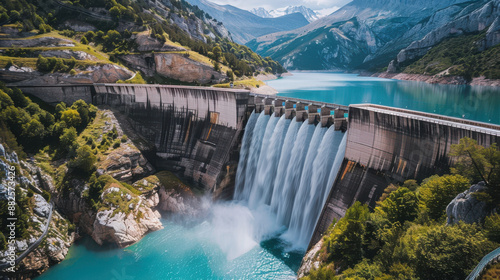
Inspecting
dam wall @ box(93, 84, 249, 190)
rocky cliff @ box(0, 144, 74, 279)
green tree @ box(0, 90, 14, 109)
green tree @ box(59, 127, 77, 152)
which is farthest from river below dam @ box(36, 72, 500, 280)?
green tree @ box(0, 90, 14, 109)

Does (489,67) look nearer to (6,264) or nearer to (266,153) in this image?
(266,153)

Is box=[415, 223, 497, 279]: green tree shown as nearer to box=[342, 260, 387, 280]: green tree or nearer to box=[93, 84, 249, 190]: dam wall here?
box=[342, 260, 387, 280]: green tree

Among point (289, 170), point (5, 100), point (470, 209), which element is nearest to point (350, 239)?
point (470, 209)

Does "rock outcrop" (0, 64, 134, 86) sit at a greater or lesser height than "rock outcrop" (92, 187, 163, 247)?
greater

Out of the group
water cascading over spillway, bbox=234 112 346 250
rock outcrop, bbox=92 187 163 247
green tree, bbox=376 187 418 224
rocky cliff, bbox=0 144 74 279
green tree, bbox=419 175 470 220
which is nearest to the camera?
green tree, bbox=419 175 470 220

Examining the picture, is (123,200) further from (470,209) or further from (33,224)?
(470,209)

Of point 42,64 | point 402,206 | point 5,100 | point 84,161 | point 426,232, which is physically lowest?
point 84,161

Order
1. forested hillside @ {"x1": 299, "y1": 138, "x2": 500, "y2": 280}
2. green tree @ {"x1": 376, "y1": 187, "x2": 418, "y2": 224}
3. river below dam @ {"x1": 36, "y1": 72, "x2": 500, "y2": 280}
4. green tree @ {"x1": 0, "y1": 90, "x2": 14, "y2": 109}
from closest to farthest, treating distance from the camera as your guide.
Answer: forested hillside @ {"x1": 299, "y1": 138, "x2": 500, "y2": 280}
green tree @ {"x1": 376, "y1": 187, "x2": 418, "y2": 224}
river below dam @ {"x1": 36, "y1": 72, "x2": 500, "y2": 280}
green tree @ {"x1": 0, "y1": 90, "x2": 14, "y2": 109}
